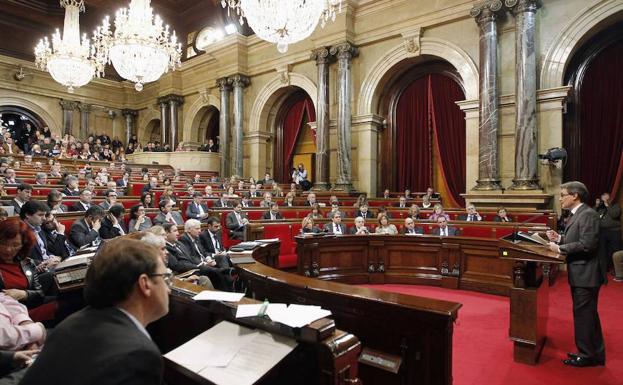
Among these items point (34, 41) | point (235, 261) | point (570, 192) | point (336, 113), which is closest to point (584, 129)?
point (336, 113)

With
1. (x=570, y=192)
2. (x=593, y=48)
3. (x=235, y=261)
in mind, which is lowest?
(x=235, y=261)

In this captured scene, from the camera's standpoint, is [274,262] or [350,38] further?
[350,38]

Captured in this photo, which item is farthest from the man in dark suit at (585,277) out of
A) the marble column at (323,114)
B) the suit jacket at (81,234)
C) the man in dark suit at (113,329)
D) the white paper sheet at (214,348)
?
the marble column at (323,114)

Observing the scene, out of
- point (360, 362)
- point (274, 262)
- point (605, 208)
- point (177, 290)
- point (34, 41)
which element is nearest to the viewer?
point (177, 290)

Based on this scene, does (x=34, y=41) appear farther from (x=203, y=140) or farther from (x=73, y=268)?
(x=73, y=268)

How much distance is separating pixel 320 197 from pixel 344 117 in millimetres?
2348

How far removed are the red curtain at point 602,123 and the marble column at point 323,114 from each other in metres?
6.02

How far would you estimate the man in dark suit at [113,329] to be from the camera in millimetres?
843

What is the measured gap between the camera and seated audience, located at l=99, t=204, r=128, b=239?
470 cm

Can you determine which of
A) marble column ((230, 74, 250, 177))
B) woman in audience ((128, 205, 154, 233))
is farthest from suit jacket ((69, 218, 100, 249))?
marble column ((230, 74, 250, 177))

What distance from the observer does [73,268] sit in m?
2.50

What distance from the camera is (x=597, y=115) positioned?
8.28m

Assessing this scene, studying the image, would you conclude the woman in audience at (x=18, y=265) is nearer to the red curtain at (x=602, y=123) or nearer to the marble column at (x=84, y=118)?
the red curtain at (x=602, y=123)

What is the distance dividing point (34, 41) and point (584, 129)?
19.4 meters
